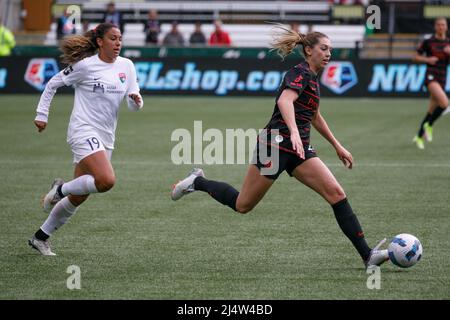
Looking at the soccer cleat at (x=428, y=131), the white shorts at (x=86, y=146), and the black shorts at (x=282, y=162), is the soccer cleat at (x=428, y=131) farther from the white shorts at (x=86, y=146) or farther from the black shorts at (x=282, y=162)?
the white shorts at (x=86, y=146)

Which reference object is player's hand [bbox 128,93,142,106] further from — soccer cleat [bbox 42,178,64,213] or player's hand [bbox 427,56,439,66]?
player's hand [bbox 427,56,439,66]

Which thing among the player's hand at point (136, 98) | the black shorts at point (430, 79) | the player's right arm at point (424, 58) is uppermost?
the player's hand at point (136, 98)

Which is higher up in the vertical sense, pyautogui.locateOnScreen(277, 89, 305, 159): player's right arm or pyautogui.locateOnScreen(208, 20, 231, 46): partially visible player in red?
pyautogui.locateOnScreen(277, 89, 305, 159): player's right arm

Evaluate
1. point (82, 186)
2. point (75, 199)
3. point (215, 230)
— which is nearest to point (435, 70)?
point (215, 230)

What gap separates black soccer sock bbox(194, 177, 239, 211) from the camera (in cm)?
858

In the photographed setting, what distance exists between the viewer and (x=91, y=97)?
866 centimetres

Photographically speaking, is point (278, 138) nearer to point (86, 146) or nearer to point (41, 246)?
point (86, 146)

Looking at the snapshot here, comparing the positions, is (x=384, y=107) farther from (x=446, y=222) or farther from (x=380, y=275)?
(x=380, y=275)

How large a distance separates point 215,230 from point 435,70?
9.38 metres

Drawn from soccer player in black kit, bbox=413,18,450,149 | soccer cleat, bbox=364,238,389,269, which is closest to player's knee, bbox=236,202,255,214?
soccer cleat, bbox=364,238,389,269

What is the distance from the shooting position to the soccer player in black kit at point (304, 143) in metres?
7.84

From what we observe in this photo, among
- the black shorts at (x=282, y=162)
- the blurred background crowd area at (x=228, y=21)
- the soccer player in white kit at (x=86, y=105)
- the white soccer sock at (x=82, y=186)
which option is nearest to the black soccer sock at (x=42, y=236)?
the soccer player in white kit at (x=86, y=105)

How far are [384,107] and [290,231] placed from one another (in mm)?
16514

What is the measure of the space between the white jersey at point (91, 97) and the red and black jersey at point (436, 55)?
1042 centimetres
